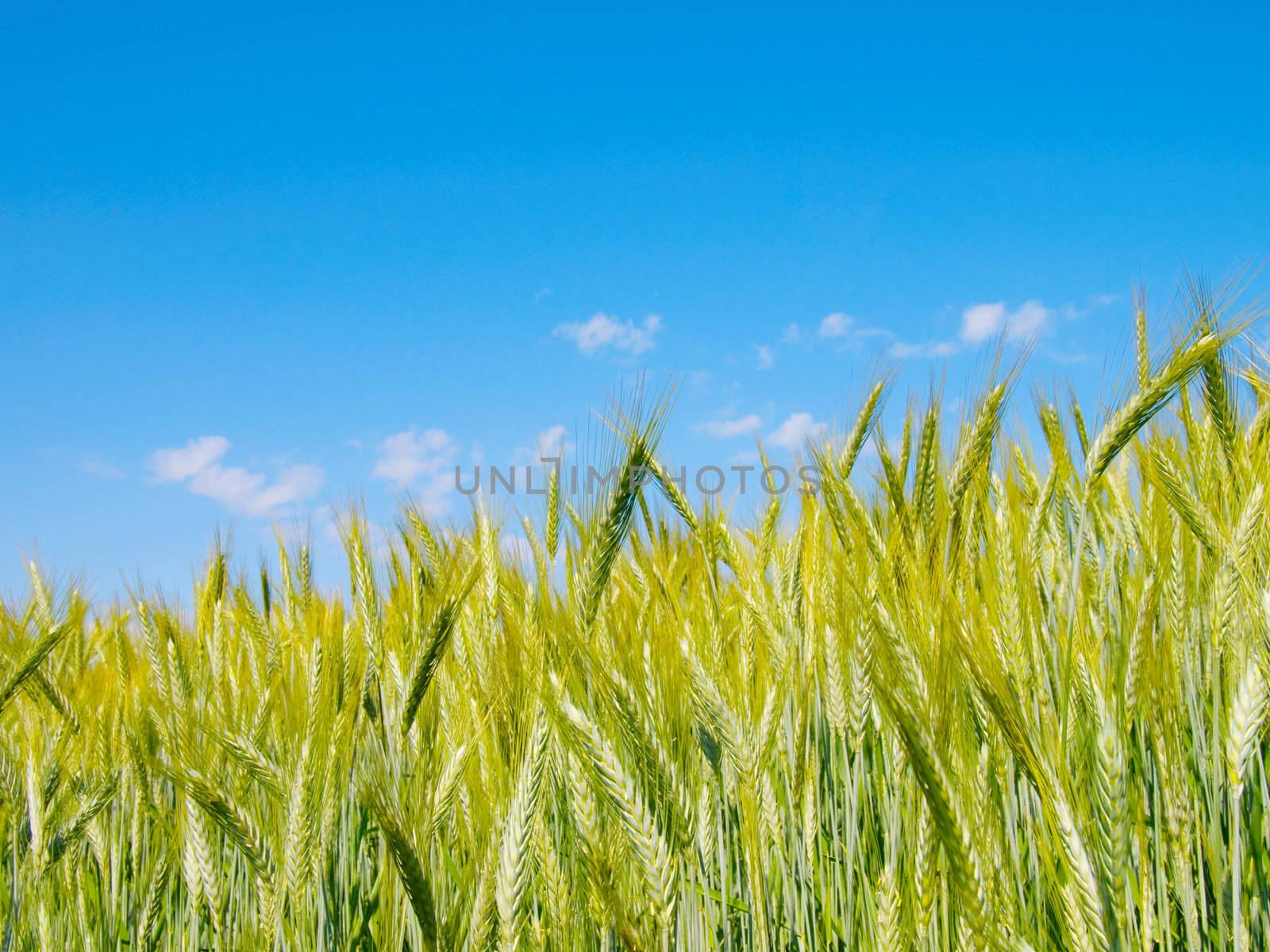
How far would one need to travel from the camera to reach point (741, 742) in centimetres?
138

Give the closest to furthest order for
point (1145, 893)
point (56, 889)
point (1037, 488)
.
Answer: point (1145, 893) < point (56, 889) < point (1037, 488)

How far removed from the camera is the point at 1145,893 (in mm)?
1078

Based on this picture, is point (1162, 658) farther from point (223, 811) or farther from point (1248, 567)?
point (223, 811)

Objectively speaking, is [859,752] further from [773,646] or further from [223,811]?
[223,811]

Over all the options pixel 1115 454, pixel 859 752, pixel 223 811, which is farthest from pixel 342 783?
pixel 1115 454

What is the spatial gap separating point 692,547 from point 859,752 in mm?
903

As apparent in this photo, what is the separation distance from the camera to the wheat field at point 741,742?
1154mm

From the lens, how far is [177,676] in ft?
7.61

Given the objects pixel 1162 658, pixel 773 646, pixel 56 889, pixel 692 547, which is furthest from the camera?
pixel 692 547

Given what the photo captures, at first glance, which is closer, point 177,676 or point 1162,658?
point 1162,658

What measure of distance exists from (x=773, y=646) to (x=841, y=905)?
1.70 feet

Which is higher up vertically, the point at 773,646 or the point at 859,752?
the point at 773,646

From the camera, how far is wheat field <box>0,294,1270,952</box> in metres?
1.15

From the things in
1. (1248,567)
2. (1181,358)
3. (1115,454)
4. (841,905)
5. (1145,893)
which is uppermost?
(1181,358)
